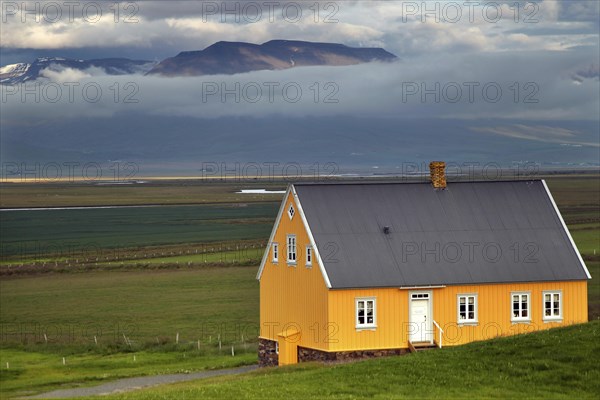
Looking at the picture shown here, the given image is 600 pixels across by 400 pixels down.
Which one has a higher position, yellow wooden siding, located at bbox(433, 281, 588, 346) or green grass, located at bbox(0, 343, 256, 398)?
yellow wooden siding, located at bbox(433, 281, 588, 346)

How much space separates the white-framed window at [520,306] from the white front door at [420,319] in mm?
3997

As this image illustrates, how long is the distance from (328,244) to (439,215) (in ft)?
19.1

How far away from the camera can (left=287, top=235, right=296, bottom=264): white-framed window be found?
51.1 metres

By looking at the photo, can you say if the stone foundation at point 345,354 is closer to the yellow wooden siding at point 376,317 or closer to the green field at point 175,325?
the yellow wooden siding at point 376,317

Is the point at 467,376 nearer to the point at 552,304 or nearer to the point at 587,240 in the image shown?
the point at 552,304

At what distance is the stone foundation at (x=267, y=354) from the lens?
2043 inches

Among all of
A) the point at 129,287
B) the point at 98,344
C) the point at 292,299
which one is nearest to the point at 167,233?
the point at 129,287

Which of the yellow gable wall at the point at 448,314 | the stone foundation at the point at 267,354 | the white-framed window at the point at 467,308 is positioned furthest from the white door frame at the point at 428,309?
the stone foundation at the point at 267,354

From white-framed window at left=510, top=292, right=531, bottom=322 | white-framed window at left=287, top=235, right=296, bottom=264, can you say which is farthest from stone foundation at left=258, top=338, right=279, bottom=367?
white-framed window at left=510, top=292, right=531, bottom=322

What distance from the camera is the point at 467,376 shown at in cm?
3566

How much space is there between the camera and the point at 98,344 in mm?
61781

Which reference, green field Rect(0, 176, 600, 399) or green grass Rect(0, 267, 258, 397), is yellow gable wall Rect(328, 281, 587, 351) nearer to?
green field Rect(0, 176, 600, 399)

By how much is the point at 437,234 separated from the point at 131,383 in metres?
14.5

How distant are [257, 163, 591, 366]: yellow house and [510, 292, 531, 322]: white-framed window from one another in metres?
0.06
